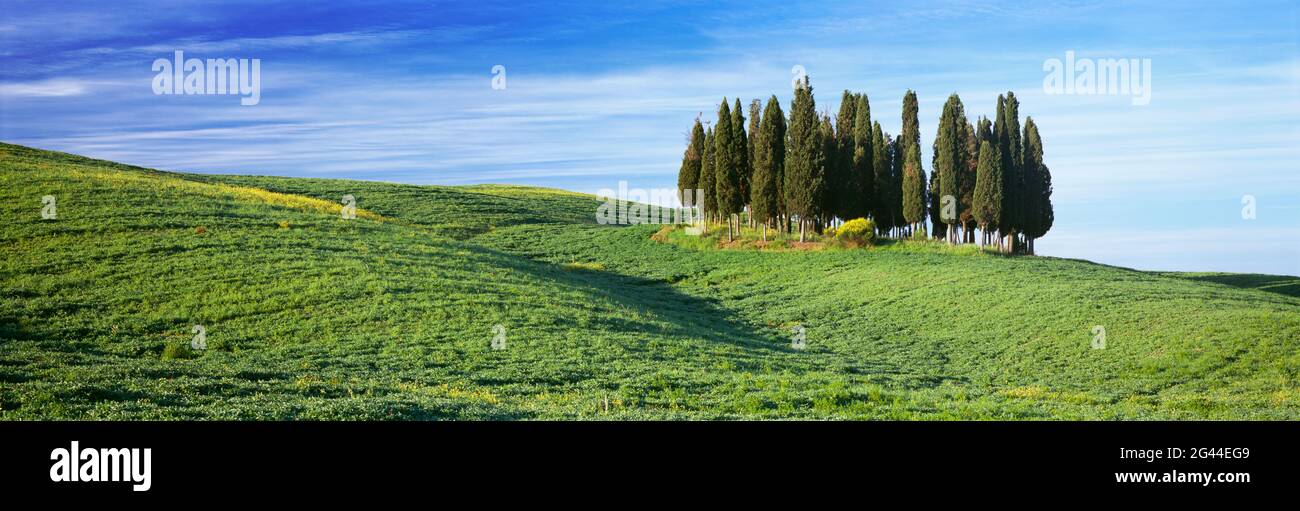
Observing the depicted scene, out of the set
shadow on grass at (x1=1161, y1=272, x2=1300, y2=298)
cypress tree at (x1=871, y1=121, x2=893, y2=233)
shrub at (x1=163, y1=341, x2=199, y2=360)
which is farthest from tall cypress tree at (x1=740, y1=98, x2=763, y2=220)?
shrub at (x1=163, y1=341, x2=199, y2=360)

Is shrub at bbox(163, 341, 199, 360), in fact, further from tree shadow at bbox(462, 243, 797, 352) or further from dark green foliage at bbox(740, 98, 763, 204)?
dark green foliage at bbox(740, 98, 763, 204)

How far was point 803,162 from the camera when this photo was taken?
192ft

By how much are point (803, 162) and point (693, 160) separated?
59.5 ft

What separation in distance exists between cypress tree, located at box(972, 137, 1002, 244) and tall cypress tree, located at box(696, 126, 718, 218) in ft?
65.3

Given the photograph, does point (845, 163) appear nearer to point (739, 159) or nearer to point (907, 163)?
point (907, 163)

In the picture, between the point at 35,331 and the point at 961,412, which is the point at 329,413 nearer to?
the point at 961,412

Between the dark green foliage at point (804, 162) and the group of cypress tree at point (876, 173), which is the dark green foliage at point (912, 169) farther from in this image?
the dark green foliage at point (804, 162)

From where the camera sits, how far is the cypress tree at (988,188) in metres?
56.6

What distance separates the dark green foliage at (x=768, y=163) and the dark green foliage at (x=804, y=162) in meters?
1.40

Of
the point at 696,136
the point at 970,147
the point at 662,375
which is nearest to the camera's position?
the point at 662,375

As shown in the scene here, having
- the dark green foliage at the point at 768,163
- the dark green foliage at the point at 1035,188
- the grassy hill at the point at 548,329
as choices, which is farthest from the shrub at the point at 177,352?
the dark green foliage at the point at 1035,188

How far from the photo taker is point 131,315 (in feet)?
98.2
